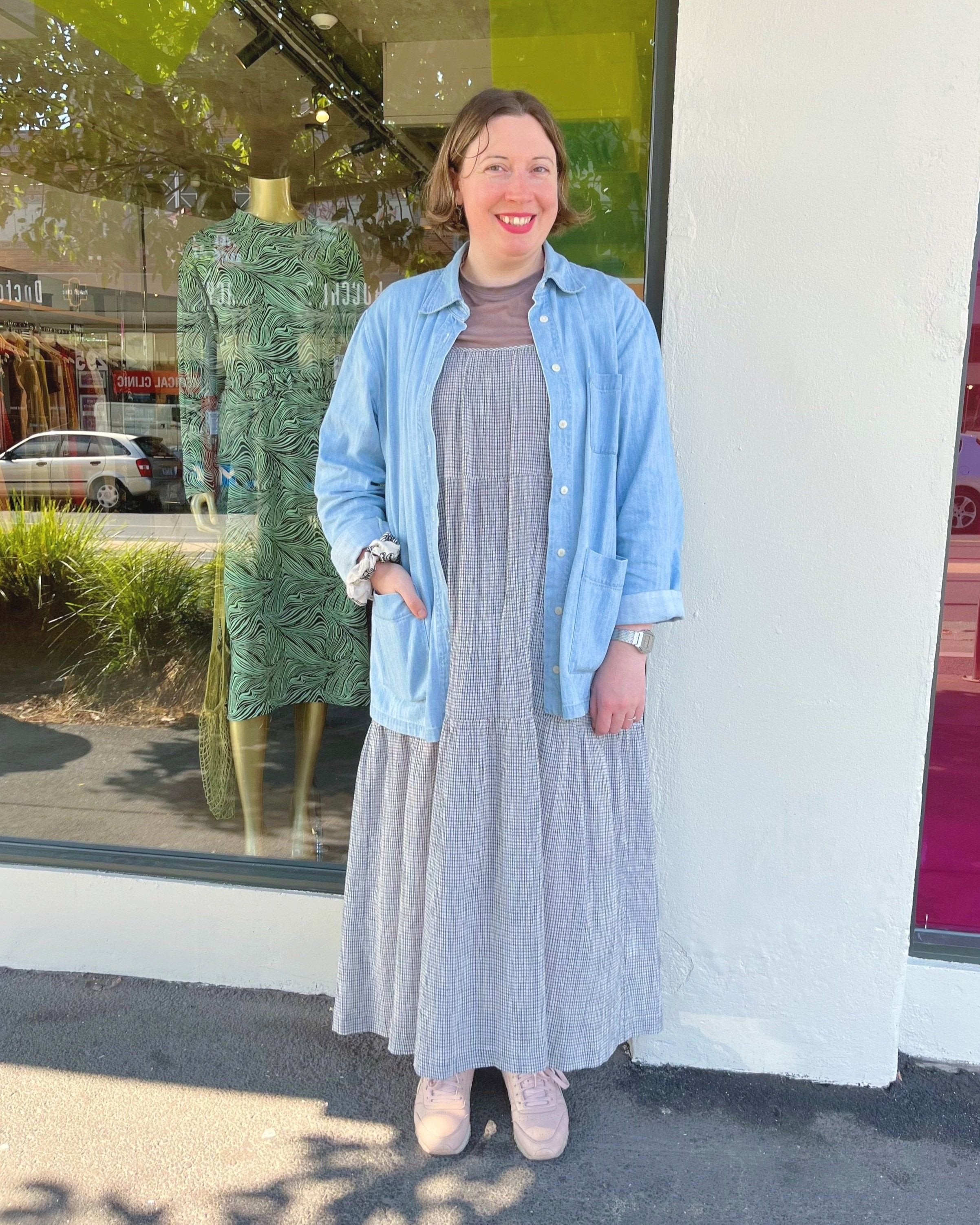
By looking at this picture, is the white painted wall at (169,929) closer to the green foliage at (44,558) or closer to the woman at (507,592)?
the woman at (507,592)

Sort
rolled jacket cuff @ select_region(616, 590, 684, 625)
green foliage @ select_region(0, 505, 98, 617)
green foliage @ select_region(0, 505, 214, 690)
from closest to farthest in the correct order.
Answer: rolled jacket cuff @ select_region(616, 590, 684, 625) < green foliage @ select_region(0, 505, 214, 690) < green foliage @ select_region(0, 505, 98, 617)

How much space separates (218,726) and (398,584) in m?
1.42

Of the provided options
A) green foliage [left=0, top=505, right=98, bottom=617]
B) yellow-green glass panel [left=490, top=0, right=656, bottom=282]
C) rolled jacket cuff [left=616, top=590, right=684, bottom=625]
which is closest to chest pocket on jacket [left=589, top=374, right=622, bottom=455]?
rolled jacket cuff [left=616, top=590, right=684, bottom=625]

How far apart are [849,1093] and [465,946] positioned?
3.46ft

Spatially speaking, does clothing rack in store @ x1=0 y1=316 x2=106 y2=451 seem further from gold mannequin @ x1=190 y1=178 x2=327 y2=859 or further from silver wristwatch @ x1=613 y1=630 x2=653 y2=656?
silver wristwatch @ x1=613 y1=630 x2=653 y2=656

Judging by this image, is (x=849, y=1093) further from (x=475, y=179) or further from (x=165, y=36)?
(x=165, y=36)

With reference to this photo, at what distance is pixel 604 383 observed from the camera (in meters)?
1.88

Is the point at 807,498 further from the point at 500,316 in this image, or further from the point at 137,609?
the point at 137,609

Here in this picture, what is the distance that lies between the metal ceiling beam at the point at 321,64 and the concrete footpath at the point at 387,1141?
9.27 feet

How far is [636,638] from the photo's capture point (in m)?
1.94

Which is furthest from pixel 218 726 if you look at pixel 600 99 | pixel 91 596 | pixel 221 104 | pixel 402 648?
pixel 221 104

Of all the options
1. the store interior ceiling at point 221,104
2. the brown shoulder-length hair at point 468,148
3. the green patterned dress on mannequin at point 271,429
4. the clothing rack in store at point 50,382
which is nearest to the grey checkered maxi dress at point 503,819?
the brown shoulder-length hair at point 468,148

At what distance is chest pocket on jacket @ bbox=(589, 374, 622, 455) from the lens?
1862 mm

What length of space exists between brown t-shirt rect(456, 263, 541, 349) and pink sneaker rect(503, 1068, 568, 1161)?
1.51 meters
